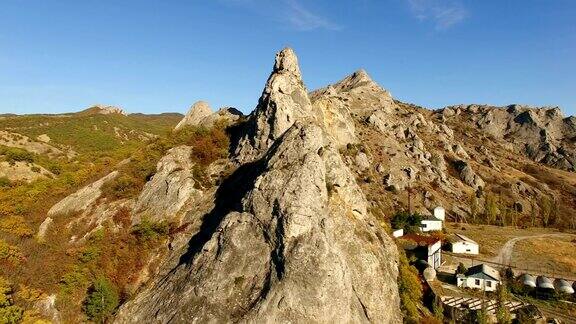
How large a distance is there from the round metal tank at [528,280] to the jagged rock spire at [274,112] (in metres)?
45.9

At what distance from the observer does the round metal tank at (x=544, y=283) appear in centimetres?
6986

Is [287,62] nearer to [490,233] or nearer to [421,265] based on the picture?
[421,265]

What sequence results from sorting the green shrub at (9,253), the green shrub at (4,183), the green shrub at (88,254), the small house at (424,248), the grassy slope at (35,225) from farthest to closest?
the green shrub at (4,183), the small house at (424,248), the green shrub at (88,254), the green shrub at (9,253), the grassy slope at (35,225)

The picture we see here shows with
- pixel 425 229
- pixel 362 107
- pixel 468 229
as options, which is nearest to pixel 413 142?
pixel 362 107

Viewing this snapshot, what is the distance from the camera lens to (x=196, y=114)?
92.4 meters

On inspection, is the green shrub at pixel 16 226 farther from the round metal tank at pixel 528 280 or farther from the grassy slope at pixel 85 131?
the round metal tank at pixel 528 280

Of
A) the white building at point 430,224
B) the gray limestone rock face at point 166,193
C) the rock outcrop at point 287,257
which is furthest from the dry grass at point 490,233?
the gray limestone rock face at point 166,193

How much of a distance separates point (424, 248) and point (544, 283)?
68.8 ft

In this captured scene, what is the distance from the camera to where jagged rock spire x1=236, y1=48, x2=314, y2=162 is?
67.7 metres

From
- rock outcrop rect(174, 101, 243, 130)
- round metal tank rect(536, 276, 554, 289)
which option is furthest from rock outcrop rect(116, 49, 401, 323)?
round metal tank rect(536, 276, 554, 289)

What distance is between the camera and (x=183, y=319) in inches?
1737

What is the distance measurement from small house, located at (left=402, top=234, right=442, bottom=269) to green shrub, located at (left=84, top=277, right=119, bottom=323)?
54184mm

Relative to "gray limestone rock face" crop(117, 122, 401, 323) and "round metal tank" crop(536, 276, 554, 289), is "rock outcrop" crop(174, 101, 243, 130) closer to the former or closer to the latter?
"gray limestone rock face" crop(117, 122, 401, 323)

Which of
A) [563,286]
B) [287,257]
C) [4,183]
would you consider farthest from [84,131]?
[563,286]
